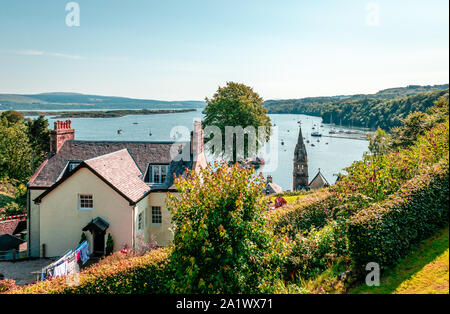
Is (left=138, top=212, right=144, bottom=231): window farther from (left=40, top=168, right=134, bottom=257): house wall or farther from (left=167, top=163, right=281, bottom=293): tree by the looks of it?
(left=167, top=163, right=281, bottom=293): tree

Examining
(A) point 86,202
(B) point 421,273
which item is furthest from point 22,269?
(B) point 421,273

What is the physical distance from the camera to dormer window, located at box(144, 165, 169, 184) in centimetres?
2652

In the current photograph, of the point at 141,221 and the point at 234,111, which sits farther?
the point at 234,111

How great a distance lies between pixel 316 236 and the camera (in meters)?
13.5

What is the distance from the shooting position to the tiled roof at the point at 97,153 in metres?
26.5

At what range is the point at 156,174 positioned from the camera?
26.7m

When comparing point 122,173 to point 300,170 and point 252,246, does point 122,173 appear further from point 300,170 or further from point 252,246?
point 300,170

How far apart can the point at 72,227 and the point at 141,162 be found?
770cm

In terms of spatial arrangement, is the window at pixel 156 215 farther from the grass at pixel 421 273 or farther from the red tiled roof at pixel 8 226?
the grass at pixel 421 273

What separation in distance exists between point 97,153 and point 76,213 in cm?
765

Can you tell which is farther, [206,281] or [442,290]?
[206,281]
